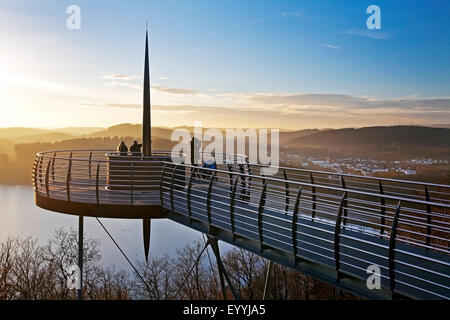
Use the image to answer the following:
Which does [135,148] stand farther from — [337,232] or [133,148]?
[337,232]

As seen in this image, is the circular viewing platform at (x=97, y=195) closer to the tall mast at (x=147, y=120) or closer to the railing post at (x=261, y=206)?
the tall mast at (x=147, y=120)

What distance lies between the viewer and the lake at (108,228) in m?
55.0

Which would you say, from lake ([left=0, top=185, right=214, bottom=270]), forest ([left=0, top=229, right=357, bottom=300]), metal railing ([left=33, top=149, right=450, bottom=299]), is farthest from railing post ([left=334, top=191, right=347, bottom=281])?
lake ([left=0, top=185, right=214, bottom=270])

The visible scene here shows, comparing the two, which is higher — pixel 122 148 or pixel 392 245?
pixel 122 148

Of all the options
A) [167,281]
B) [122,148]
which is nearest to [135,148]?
[122,148]

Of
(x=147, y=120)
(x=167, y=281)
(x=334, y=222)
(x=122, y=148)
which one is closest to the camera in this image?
(x=334, y=222)

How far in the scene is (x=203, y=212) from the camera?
10.3m

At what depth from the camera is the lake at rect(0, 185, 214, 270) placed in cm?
5497

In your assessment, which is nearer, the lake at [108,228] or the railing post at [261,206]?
the railing post at [261,206]

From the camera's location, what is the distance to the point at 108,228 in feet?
209

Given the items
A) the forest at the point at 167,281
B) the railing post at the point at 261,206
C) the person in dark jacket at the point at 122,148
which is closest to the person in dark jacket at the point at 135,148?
the person in dark jacket at the point at 122,148

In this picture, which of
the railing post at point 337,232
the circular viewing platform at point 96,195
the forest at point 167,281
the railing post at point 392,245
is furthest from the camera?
the forest at point 167,281

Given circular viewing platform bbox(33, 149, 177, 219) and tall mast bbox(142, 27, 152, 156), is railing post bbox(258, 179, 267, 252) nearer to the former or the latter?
circular viewing platform bbox(33, 149, 177, 219)
